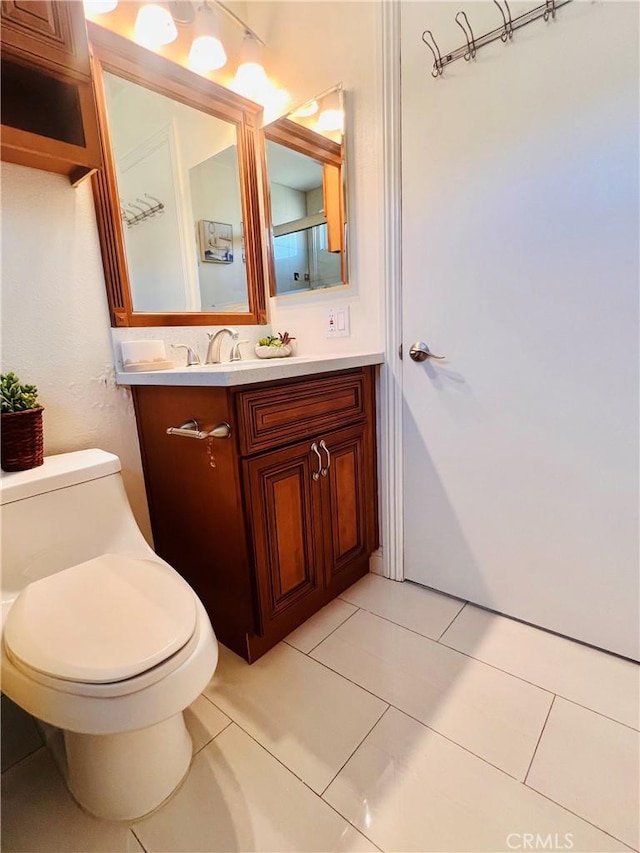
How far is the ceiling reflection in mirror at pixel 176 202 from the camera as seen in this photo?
4.45ft

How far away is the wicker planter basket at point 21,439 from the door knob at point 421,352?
1157mm

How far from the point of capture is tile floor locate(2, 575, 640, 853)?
2.75 ft

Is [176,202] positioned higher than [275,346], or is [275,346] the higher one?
[176,202]

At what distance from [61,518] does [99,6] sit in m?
1.50

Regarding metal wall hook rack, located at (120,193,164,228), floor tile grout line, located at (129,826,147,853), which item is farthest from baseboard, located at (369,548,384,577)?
metal wall hook rack, located at (120,193,164,228)

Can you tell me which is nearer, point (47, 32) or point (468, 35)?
point (47, 32)

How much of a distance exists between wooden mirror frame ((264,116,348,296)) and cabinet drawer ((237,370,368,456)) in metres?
0.46

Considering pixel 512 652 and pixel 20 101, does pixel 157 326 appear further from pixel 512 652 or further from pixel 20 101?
pixel 512 652

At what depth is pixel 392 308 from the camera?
57.8 inches

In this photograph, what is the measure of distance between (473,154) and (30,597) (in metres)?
1.65

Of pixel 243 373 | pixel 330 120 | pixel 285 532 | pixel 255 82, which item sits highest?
pixel 255 82

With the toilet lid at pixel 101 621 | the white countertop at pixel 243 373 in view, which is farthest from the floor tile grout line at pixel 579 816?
the white countertop at pixel 243 373
